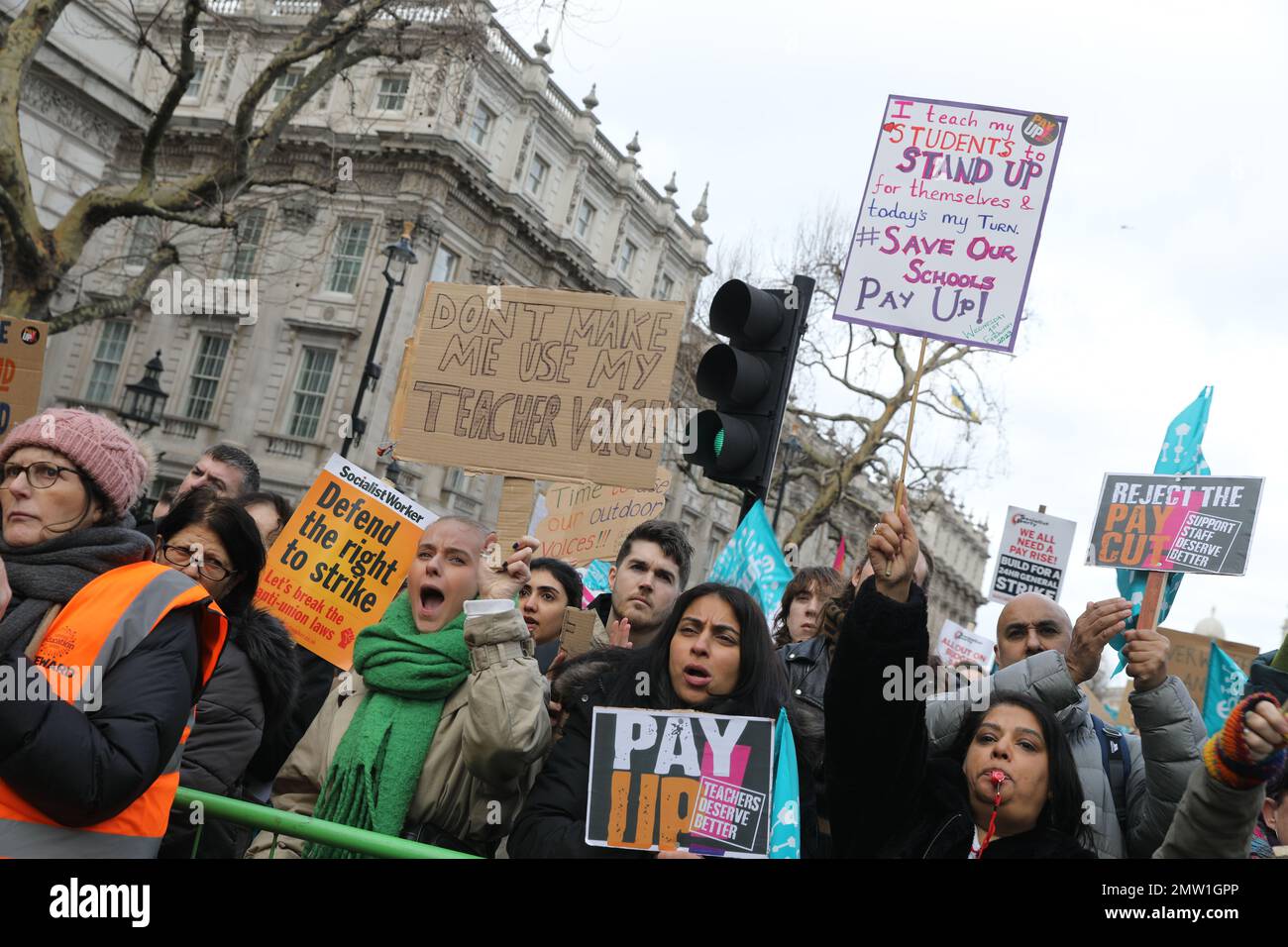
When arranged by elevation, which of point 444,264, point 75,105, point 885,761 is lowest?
point 885,761

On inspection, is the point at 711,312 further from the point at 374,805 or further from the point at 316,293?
the point at 316,293

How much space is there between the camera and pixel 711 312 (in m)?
5.09

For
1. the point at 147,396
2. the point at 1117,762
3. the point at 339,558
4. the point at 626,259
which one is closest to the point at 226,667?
the point at 339,558

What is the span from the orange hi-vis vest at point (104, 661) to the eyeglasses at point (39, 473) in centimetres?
29

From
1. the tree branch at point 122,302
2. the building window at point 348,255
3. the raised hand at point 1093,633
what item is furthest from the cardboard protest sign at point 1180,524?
the building window at point 348,255

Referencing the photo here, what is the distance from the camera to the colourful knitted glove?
2574 millimetres

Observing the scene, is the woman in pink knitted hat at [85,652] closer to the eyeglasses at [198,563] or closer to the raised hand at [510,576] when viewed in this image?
the eyeglasses at [198,563]

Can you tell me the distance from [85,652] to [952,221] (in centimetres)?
342

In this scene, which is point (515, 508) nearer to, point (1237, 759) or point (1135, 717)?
point (1135, 717)

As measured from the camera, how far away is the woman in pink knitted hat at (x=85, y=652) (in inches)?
92.7

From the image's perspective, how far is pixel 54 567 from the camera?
260cm

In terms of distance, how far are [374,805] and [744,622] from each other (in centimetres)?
120

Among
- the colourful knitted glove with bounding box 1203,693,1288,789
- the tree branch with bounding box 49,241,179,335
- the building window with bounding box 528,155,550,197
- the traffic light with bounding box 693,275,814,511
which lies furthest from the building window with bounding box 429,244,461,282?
the colourful knitted glove with bounding box 1203,693,1288,789
